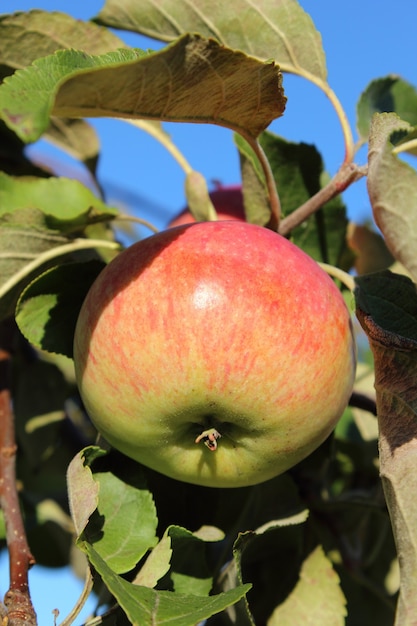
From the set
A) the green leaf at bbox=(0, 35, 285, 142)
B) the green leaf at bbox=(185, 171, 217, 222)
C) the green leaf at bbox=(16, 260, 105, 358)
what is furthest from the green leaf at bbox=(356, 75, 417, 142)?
the green leaf at bbox=(16, 260, 105, 358)

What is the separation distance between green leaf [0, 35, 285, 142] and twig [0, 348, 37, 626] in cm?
52

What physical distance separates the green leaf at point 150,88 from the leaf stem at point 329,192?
7.5 inches

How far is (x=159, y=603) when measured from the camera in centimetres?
79

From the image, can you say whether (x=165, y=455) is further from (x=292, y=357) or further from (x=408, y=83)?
(x=408, y=83)

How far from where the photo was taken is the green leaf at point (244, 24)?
1.16 metres

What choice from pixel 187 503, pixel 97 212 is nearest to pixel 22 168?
pixel 97 212

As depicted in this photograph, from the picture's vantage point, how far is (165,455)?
3.03 feet

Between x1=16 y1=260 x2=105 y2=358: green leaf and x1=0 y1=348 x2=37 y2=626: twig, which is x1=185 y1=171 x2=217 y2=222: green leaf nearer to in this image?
x1=16 y1=260 x2=105 y2=358: green leaf

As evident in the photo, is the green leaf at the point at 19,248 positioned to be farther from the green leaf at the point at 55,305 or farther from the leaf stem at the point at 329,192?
the leaf stem at the point at 329,192

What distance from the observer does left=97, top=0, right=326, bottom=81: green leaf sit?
116 centimetres

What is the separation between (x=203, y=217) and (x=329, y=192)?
0.66 feet

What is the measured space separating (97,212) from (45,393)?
22.8 inches

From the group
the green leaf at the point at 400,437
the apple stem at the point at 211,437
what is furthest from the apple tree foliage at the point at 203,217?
the apple stem at the point at 211,437

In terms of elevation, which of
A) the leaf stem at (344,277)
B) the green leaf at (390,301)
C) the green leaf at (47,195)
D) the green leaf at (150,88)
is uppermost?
the green leaf at (150,88)
